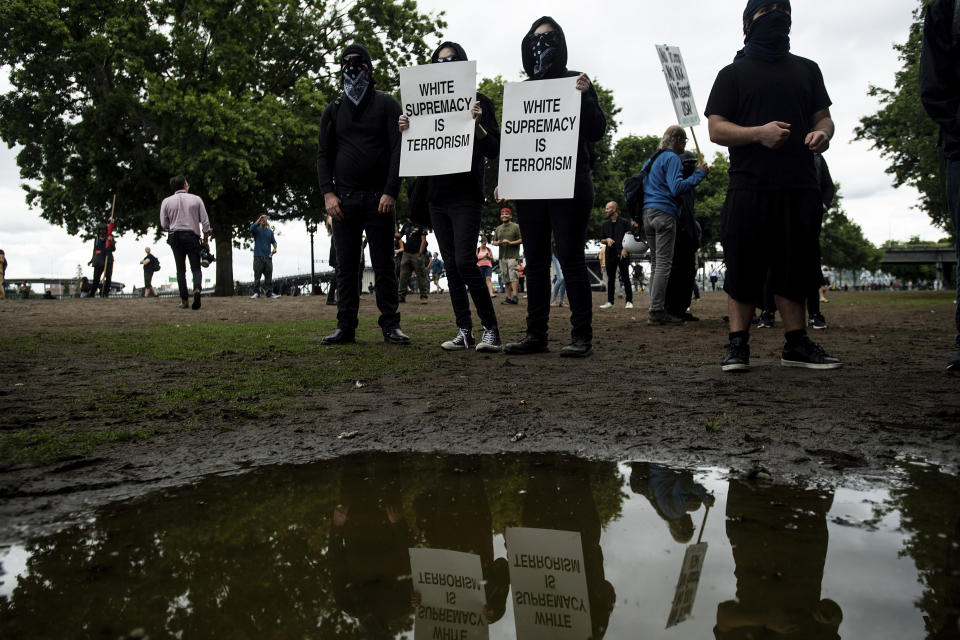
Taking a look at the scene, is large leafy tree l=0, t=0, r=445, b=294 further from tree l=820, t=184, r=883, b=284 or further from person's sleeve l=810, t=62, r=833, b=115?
tree l=820, t=184, r=883, b=284

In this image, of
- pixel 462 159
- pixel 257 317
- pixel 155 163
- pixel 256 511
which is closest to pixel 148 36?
pixel 155 163

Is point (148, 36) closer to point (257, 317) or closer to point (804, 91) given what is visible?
point (257, 317)

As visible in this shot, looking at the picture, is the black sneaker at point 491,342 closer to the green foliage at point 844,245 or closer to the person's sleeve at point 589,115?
the person's sleeve at point 589,115

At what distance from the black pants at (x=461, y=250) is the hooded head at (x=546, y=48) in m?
1.12

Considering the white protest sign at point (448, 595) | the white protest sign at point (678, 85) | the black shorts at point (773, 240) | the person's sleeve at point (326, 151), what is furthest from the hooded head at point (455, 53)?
the white protest sign at point (448, 595)

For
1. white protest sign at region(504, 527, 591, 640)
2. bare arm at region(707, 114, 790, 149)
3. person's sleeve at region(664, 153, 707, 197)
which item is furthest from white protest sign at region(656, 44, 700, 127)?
white protest sign at region(504, 527, 591, 640)

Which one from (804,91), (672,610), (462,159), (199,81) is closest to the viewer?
(672,610)

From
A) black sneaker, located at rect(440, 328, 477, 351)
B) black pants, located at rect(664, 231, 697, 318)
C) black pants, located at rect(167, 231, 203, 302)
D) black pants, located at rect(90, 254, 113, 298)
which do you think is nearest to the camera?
black sneaker, located at rect(440, 328, 477, 351)

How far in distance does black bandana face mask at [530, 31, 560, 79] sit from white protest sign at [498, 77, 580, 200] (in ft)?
0.46

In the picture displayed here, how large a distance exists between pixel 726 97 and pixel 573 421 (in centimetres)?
251

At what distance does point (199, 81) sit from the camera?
2525 centimetres

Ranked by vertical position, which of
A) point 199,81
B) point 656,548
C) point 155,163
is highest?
point 199,81

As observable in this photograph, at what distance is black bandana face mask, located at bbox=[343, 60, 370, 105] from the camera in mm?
Answer: 6195

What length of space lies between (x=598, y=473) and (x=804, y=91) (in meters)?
3.21
